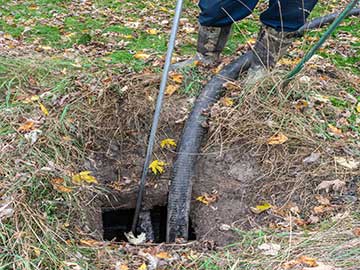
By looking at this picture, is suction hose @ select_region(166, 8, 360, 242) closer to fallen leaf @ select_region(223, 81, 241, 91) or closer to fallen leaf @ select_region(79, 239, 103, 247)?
fallen leaf @ select_region(223, 81, 241, 91)

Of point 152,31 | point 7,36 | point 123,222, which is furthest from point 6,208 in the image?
point 152,31

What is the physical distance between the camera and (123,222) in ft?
11.6

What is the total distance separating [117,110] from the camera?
3537 mm

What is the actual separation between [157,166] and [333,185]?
3.99 ft

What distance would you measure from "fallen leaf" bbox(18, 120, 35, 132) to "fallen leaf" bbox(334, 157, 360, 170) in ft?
6.47

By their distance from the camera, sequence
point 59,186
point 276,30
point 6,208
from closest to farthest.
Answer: point 6,208
point 59,186
point 276,30

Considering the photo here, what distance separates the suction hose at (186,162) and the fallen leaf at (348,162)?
936 mm

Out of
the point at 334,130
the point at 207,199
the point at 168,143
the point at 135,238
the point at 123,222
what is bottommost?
the point at 123,222

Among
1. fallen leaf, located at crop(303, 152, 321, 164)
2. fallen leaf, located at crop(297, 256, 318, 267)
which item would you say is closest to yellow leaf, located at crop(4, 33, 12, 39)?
fallen leaf, located at crop(303, 152, 321, 164)

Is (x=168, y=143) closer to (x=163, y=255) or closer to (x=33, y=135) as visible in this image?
(x=33, y=135)

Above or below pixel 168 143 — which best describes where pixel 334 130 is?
above

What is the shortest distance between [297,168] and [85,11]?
3.32 meters

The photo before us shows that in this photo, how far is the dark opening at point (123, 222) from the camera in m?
3.45

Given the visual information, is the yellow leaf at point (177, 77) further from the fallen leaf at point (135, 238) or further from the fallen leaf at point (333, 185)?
the fallen leaf at point (333, 185)
